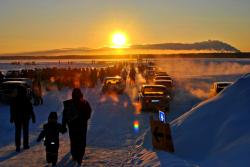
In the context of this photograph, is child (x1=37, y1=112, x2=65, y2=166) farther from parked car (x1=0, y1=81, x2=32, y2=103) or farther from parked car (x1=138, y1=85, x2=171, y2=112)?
parked car (x1=0, y1=81, x2=32, y2=103)

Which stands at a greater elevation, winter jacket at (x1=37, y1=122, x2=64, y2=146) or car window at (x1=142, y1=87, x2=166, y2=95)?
winter jacket at (x1=37, y1=122, x2=64, y2=146)

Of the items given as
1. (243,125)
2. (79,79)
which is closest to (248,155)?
(243,125)

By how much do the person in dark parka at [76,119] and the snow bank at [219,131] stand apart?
2.13m

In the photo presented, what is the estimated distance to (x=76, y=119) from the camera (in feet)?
35.6

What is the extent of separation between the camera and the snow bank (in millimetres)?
9672

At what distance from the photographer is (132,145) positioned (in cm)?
1382

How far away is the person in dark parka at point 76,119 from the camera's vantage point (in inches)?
425

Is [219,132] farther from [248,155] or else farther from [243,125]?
[248,155]

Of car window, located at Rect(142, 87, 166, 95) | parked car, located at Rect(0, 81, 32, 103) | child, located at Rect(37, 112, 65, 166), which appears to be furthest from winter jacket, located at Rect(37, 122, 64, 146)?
parked car, located at Rect(0, 81, 32, 103)

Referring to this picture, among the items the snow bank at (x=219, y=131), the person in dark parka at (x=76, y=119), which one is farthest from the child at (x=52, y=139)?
the snow bank at (x=219, y=131)

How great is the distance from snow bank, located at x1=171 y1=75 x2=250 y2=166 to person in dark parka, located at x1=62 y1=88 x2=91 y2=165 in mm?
2130

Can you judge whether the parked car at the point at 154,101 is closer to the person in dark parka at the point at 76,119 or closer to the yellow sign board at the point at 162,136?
the yellow sign board at the point at 162,136

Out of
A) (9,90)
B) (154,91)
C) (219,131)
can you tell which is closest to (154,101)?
(154,91)

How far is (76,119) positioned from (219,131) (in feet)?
10.2
